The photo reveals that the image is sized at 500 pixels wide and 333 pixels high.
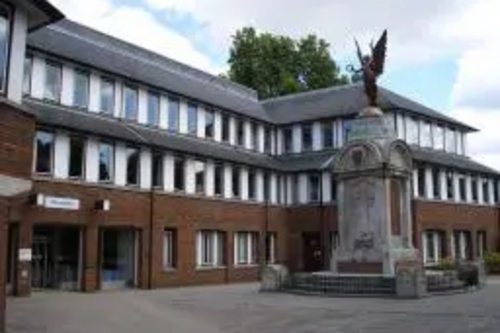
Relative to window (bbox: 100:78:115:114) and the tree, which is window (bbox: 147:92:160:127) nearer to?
window (bbox: 100:78:115:114)

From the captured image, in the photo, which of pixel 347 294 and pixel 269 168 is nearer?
pixel 347 294

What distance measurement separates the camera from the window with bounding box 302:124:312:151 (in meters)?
44.2

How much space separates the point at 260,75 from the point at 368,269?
1372 inches

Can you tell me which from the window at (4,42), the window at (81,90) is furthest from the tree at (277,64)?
the window at (4,42)

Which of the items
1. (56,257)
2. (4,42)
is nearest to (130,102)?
(56,257)

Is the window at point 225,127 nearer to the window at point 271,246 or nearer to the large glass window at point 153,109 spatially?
the large glass window at point 153,109

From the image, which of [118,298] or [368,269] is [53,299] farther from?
[368,269]

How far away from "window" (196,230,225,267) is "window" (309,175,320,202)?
7.24 metres

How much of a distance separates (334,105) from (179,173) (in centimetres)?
1346

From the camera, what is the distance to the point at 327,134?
4331 cm

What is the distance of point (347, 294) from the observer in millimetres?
23047

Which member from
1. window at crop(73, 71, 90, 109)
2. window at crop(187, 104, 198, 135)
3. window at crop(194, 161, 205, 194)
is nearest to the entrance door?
window at crop(194, 161, 205, 194)

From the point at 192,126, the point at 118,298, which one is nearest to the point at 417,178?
the point at 192,126

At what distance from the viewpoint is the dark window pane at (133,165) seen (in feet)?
104
